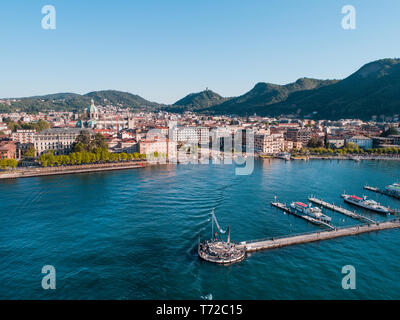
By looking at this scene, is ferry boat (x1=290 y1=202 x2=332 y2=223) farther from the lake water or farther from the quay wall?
the quay wall

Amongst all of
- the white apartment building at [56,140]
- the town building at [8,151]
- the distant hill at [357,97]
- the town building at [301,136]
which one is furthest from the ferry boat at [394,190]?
the distant hill at [357,97]

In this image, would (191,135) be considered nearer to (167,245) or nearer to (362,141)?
(362,141)

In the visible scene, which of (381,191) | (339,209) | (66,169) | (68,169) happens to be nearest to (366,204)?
(339,209)

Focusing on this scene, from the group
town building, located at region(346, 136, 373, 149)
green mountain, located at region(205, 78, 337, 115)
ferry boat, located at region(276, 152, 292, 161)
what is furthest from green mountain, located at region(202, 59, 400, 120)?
ferry boat, located at region(276, 152, 292, 161)
